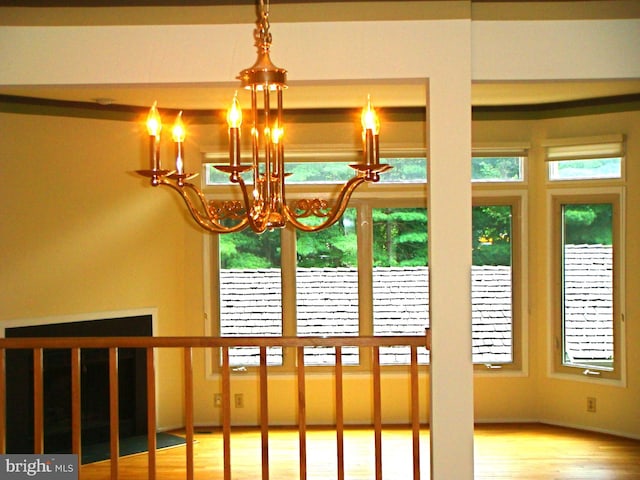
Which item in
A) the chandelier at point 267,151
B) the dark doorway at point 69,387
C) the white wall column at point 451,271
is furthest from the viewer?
the dark doorway at point 69,387

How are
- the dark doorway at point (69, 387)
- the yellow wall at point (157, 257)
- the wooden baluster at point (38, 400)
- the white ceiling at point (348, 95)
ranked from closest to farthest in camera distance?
1. the wooden baluster at point (38, 400)
2. the white ceiling at point (348, 95)
3. the dark doorway at point (69, 387)
4. the yellow wall at point (157, 257)

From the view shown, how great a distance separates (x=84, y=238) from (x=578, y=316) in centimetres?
397

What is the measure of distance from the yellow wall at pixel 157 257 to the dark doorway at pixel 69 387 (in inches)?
5.8

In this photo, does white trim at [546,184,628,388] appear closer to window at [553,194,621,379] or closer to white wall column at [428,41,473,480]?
window at [553,194,621,379]

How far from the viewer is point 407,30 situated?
3.65 m

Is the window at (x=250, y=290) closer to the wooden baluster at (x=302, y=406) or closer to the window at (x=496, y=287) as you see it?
the window at (x=496, y=287)

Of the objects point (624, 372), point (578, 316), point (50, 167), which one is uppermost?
point (50, 167)

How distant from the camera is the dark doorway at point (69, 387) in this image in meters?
5.93

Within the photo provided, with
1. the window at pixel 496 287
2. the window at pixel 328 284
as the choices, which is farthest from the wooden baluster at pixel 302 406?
the window at pixel 496 287

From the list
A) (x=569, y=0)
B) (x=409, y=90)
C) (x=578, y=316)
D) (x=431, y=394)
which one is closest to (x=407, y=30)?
(x=569, y=0)

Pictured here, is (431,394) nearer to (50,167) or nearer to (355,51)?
(355,51)

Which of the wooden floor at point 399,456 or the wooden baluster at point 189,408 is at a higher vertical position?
the wooden baluster at point 189,408

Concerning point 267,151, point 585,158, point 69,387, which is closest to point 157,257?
point 69,387

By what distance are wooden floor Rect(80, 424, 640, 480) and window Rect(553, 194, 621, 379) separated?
2.00 ft
